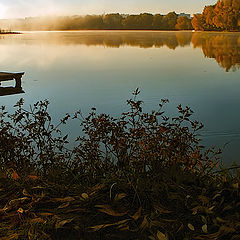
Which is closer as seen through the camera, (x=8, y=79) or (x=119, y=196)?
(x=119, y=196)

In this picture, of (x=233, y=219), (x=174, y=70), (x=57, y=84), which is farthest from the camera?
(x=174, y=70)

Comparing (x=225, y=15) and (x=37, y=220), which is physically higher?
(x=225, y=15)

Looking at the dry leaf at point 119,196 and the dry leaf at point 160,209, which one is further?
the dry leaf at point 119,196

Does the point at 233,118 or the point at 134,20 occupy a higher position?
the point at 134,20

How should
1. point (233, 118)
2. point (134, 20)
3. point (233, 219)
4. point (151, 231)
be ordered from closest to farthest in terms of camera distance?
1. point (151, 231)
2. point (233, 219)
3. point (233, 118)
4. point (134, 20)

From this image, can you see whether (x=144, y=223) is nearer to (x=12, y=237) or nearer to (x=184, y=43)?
(x=12, y=237)

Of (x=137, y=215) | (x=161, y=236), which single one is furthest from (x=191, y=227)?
(x=137, y=215)

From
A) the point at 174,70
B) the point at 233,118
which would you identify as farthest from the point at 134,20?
the point at 233,118

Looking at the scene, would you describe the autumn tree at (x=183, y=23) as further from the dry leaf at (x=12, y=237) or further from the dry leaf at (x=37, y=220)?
the dry leaf at (x=12, y=237)

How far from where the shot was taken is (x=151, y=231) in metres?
2.86

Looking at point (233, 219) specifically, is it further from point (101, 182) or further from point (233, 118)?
point (233, 118)

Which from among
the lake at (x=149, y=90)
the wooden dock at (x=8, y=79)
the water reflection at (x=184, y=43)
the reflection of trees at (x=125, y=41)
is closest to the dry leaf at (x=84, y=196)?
the lake at (x=149, y=90)

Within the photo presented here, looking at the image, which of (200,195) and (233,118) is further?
(233,118)

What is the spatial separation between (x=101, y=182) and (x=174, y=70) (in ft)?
57.5
